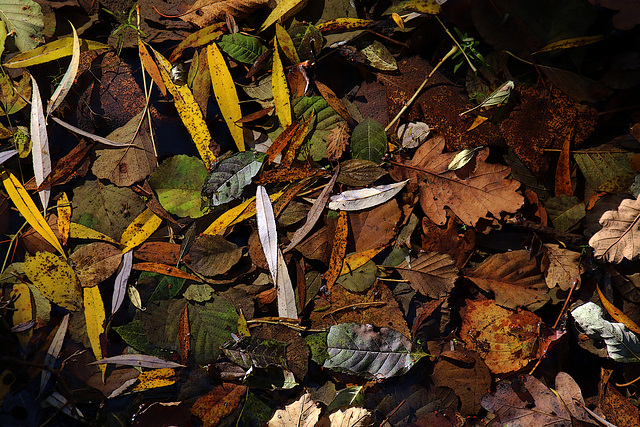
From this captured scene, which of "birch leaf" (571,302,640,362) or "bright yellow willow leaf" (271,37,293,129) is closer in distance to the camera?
"birch leaf" (571,302,640,362)

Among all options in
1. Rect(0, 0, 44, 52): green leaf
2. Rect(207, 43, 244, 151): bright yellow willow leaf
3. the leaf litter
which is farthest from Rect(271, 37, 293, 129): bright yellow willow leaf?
Rect(0, 0, 44, 52): green leaf

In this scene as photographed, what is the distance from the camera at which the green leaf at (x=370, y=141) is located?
5.50 feet

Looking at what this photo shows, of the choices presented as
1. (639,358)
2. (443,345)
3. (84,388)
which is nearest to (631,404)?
(639,358)

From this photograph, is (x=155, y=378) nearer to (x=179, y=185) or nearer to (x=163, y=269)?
(x=163, y=269)

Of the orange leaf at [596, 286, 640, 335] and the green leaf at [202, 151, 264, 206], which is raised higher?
the green leaf at [202, 151, 264, 206]

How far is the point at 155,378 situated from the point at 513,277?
1473mm

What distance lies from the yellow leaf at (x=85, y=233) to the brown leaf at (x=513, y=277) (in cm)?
151

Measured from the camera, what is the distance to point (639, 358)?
1.62 metres

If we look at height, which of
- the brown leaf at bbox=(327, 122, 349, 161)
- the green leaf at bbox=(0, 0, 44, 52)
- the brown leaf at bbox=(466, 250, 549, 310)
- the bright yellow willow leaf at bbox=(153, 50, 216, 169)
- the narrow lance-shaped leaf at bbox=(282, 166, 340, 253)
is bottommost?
the brown leaf at bbox=(466, 250, 549, 310)

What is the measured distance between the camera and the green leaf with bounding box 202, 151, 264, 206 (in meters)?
1.64

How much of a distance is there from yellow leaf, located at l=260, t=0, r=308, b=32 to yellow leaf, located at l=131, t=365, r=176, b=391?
1.43m

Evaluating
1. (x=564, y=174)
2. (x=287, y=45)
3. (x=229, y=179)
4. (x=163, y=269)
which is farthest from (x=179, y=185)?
(x=564, y=174)

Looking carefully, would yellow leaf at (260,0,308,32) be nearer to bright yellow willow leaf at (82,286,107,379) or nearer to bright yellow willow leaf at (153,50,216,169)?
bright yellow willow leaf at (153,50,216,169)

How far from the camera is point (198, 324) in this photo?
→ 1689 millimetres
